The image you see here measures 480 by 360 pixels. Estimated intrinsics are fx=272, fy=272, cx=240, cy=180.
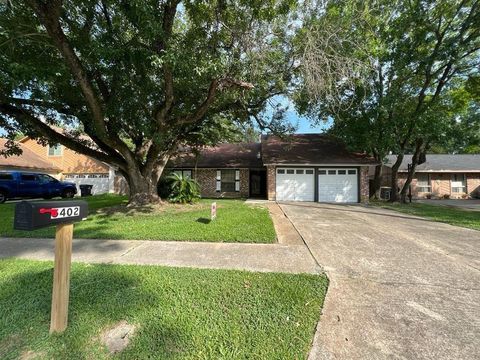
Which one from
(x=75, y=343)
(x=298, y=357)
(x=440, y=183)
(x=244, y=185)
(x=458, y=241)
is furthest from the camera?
(x=440, y=183)

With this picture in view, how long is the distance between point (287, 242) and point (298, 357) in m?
3.73

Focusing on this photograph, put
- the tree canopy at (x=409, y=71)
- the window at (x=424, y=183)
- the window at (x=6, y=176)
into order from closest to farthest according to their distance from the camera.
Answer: the tree canopy at (x=409, y=71) < the window at (x=6, y=176) < the window at (x=424, y=183)

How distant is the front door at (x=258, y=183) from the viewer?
65.4 feet

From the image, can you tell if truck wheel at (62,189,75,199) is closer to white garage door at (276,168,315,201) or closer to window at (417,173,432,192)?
white garage door at (276,168,315,201)

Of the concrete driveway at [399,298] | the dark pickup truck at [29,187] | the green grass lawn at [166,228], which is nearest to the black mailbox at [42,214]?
the concrete driveway at [399,298]

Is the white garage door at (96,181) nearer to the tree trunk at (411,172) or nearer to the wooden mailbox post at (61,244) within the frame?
the tree trunk at (411,172)

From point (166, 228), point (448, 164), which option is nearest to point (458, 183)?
point (448, 164)

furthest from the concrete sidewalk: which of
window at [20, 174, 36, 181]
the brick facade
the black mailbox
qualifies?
the brick facade

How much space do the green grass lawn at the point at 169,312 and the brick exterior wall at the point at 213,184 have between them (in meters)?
15.2

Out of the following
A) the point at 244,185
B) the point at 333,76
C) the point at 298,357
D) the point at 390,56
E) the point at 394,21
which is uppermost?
the point at 394,21

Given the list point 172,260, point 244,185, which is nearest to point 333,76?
point 172,260

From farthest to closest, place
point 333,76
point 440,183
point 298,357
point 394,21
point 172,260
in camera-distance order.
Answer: point 440,183
point 394,21
point 333,76
point 172,260
point 298,357

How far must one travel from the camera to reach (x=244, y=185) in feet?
63.8

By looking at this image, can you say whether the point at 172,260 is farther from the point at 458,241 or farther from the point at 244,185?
the point at 244,185
